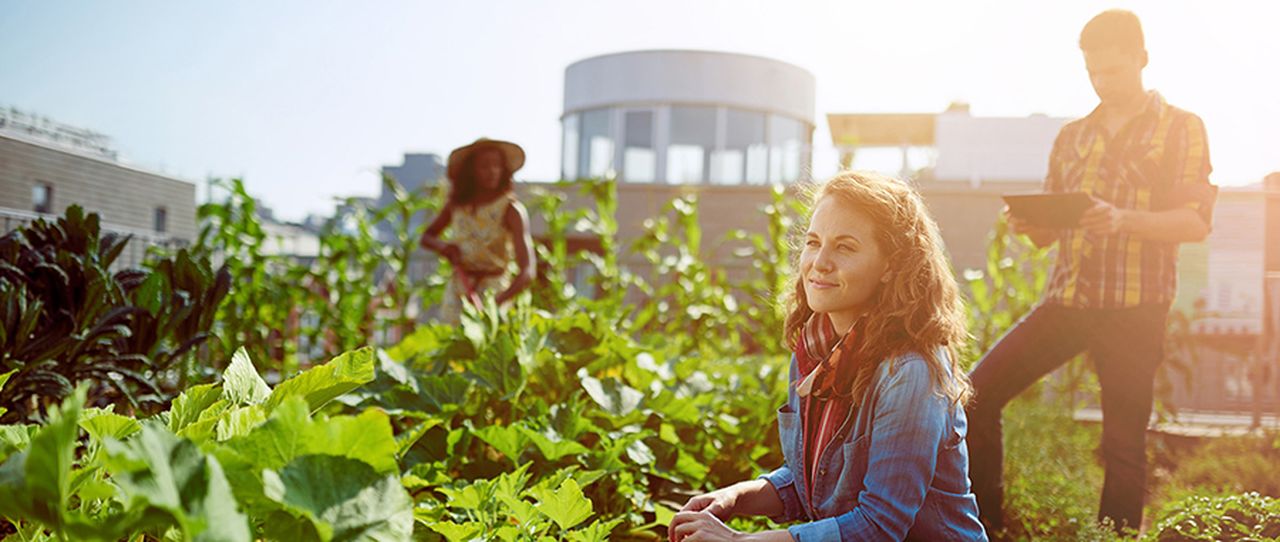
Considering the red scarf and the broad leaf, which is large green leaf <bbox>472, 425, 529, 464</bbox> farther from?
the broad leaf

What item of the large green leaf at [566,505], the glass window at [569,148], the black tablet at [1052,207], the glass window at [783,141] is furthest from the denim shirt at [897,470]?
the glass window at [569,148]

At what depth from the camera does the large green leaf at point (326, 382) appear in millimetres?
927

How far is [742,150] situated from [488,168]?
1392 cm

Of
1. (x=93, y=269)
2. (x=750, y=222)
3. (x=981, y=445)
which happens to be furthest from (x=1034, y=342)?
(x=750, y=222)

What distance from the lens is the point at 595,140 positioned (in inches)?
711

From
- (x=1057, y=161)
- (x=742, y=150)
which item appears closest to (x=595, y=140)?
(x=742, y=150)

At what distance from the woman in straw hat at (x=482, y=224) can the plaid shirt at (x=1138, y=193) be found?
2391mm

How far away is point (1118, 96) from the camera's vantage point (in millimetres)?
2340

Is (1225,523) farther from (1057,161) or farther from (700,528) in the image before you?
(1057,161)

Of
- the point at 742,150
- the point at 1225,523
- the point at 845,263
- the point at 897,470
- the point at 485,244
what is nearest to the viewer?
the point at 897,470

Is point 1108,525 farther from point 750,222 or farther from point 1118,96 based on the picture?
point 750,222

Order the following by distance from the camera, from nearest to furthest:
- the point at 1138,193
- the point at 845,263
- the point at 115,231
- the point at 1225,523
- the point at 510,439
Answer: the point at 845,263, the point at 1225,523, the point at 510,439, the point at 1138,193, the point at 115,231

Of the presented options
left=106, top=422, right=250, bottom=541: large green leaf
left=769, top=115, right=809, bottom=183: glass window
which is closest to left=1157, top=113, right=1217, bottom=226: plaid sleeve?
left=106, top=422, right=250, bottom=541: large green leaf

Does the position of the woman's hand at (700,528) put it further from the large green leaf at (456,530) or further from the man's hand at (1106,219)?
the man's hand at (1106,219)
